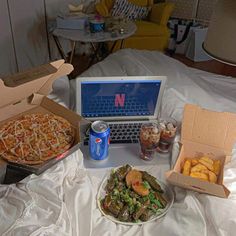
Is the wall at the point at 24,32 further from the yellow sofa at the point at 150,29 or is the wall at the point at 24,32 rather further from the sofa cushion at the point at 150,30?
the sofa cushion at the point at 150,30

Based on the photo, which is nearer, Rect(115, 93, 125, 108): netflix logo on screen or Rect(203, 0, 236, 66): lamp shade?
Rect(203, 0, 236, 66): lamp shade

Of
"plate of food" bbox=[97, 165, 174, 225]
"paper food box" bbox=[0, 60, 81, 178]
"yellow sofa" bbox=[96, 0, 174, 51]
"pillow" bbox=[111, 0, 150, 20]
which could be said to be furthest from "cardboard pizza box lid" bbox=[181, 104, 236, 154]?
"pillow" bbox=[111, 0, 150, 20]

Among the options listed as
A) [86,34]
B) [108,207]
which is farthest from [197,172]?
[86,34]

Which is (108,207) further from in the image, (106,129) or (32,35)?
(32,35)

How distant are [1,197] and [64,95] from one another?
624 mm

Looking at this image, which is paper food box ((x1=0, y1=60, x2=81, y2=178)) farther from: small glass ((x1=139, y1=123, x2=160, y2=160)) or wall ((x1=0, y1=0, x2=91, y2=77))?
wall ((x1=0, y1=0, x2=91, y2=77))

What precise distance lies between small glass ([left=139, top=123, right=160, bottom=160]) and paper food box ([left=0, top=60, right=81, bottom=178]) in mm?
224

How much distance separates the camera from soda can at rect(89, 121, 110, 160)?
0.98 meters

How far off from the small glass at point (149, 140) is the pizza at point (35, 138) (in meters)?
0.24

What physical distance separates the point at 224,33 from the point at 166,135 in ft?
1.99

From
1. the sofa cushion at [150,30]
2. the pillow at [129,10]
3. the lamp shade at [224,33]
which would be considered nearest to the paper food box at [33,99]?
the lamp shade at [224,33]

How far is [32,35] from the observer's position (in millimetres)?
3010

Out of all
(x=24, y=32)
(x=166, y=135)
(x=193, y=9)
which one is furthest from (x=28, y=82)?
(x=193, y=9)

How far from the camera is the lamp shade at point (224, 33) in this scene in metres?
0.47
